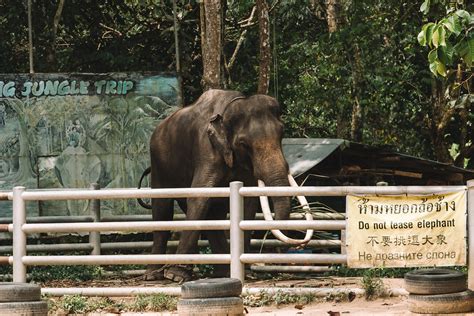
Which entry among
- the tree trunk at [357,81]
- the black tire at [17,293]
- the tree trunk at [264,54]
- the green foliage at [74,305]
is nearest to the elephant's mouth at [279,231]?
the green foliage at [74,305]

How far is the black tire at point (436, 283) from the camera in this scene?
1095cm

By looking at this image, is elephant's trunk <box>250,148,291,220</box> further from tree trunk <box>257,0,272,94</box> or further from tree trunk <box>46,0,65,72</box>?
tree trunk <box>46,0,65,72</box>

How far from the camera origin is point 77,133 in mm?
20562

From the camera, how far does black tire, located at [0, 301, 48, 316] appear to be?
11.2 metres

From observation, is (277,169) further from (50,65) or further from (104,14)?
(104,14)

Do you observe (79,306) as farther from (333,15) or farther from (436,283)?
(333,15)

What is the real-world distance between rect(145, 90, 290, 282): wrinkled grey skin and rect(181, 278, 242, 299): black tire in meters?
2.55

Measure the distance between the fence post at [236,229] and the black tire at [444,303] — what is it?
208cm

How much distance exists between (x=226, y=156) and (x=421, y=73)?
8.34 metres

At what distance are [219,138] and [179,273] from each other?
1.71 metres

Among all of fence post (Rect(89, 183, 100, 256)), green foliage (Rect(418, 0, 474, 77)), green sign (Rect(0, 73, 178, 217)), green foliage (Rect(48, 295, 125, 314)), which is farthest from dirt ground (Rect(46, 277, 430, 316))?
green sign (Rect(0, 73, 178, 217))

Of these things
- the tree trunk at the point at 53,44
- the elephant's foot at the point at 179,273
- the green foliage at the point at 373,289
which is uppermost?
the tree trunk at the point at 53,44

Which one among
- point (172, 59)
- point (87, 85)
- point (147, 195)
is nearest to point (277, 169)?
point (147, 195)

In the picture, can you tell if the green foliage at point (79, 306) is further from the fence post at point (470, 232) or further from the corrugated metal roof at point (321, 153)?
the corrugated metal roof at point (321, 153)
